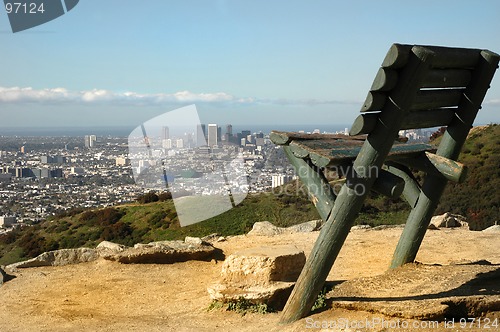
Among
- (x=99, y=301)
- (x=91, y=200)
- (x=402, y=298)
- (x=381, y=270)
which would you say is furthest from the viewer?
(x=91, y=200)

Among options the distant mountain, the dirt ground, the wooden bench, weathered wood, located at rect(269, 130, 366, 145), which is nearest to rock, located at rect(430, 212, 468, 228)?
the dirt ground

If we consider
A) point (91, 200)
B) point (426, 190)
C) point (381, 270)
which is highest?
point (426, 190)

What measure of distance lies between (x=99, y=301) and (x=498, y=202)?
14871 millimetres

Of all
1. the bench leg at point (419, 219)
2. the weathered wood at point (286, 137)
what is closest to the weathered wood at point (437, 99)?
the bench leg at point (419, 219)

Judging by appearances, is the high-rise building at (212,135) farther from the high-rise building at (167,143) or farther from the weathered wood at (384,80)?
the weathered wood at (384,80)

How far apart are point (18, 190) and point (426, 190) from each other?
24245 millimetres

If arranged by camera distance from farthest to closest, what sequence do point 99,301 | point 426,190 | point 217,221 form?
point 217,221, point 99,301, point 426,190

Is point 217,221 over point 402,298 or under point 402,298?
under

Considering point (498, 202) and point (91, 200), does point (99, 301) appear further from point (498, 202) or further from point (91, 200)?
point (91, 200)

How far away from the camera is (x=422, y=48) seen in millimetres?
4281

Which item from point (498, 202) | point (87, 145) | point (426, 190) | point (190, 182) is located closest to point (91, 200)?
point (87, 145)

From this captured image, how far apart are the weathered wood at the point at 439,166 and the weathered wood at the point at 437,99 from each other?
58 cm

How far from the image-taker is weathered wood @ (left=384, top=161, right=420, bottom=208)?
601 centimetres

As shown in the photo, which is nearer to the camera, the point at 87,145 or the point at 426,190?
the point at 426,190
